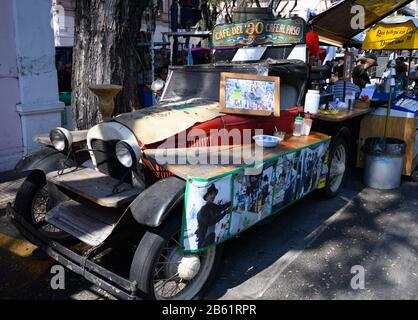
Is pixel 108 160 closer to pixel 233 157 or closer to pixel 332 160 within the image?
pixel 233 157

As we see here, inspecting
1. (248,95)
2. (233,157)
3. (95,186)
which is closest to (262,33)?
(248,95)

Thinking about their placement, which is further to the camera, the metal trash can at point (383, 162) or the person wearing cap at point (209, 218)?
the metal trash can at point (383, 162)

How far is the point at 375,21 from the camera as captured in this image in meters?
6.96

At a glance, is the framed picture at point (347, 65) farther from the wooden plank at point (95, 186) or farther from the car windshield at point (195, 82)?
the wooden plank at point (95, 186)

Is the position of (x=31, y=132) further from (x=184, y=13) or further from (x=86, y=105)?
(x=184, y=13)

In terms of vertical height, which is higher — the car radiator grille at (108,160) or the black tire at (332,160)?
the car radiator grille at (108,160)

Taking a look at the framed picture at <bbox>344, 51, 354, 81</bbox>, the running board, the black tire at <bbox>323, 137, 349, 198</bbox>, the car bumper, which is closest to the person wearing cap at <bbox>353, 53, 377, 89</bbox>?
the framed picture at <bbox>344, 51, 354, 81</bbox>

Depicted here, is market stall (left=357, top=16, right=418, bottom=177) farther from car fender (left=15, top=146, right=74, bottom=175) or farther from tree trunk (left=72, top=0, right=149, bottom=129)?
car fender (left=15, top=146, right=74, bottom=175)

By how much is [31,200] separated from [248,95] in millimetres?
2368

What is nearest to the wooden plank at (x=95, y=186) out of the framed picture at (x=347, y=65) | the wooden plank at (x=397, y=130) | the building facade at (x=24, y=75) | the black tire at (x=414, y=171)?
the building facade at (x=24, y=75)

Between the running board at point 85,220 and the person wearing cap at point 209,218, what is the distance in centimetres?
67

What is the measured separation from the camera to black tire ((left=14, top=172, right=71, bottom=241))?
3.72 meters

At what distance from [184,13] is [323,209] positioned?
5457 mm

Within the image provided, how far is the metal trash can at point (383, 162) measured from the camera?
5574 millimetres
